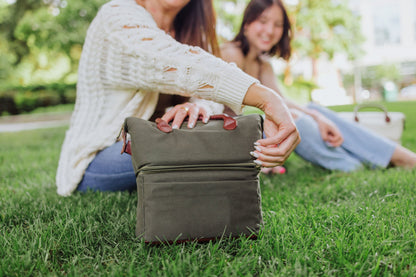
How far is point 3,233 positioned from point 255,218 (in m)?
1.02

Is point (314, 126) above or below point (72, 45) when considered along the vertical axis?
above

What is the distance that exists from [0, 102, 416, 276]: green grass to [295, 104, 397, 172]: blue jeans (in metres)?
0.57

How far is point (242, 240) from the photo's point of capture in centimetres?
133

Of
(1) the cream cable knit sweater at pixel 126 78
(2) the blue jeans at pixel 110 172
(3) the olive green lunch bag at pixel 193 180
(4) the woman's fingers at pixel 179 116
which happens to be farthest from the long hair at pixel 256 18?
(3) the olive green lunch bag at pixel 193 180

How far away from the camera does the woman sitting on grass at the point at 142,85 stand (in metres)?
1.47

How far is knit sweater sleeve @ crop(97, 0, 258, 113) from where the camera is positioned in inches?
58.6

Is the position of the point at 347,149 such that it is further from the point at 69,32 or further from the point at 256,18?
the point at 69,32

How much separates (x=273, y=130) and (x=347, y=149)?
159 centimetres

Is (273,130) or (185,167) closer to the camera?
(185,167)

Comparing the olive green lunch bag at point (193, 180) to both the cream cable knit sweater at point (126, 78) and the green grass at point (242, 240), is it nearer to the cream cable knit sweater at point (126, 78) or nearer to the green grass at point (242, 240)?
the green grass at point (242, 240)

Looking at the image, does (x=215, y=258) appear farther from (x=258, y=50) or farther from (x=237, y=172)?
(x=258, y=50)

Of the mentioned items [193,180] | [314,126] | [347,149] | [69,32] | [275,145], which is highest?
[275,145]

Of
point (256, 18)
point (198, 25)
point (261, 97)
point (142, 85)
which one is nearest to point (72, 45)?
point (256, 18)

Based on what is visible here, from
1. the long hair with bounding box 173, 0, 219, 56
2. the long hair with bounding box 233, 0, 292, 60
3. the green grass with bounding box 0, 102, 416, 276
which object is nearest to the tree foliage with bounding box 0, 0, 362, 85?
the long hair with bounding box 233, 0, 292, 60
